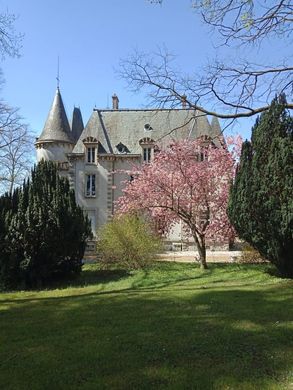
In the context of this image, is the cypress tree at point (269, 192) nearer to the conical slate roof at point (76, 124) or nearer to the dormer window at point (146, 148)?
the dormer window at point (146, 148)

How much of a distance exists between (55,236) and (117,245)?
3.25 m

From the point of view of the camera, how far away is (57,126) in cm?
4316

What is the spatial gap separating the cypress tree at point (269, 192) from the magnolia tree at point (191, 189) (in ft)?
18.0

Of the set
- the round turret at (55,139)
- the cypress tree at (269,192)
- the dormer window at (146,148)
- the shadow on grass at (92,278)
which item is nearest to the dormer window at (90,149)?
the round turret at (55,139)

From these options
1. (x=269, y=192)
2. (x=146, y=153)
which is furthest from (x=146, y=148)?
(x=269, y=192)

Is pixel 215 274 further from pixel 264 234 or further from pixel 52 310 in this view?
pixel 52 310

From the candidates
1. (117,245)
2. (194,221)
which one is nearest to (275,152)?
(194,221)

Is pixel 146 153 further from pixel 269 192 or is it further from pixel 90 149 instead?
pixel 269 192

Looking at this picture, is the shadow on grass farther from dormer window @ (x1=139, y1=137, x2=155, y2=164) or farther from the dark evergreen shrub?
dormer window @ (x1=139, y1=137, x2=155, y2=164)

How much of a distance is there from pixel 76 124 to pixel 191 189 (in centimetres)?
2964

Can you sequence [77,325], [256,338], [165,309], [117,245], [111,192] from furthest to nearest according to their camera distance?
1. [111,192]
2. [117,245]
3. [165,309]
4. [77,325]
5. [256,338]

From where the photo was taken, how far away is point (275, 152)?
12.6 meters

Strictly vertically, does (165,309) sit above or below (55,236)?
below

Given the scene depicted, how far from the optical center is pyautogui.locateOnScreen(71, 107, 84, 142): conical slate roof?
4572 cm
